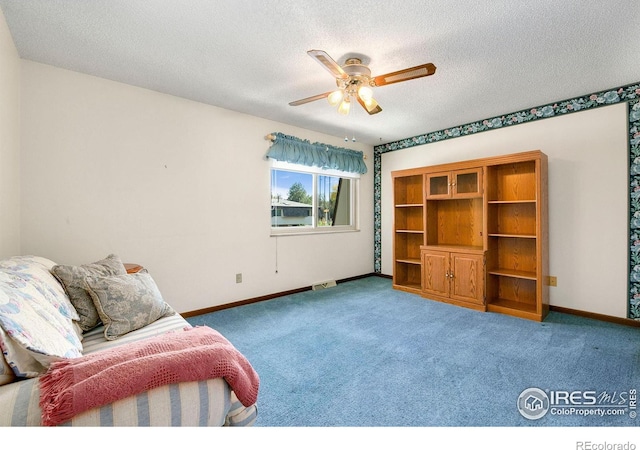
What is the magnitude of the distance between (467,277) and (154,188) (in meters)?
3.62

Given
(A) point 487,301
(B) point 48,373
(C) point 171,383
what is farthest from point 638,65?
(B) point 48,373

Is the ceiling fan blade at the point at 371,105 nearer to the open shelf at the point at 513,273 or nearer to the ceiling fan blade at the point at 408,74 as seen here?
the ceiling fan blade at the point at 408,74

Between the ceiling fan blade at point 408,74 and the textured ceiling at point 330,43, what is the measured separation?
241mm

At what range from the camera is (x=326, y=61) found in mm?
1858

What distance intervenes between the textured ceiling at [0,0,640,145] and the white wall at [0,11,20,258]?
0.52 feet

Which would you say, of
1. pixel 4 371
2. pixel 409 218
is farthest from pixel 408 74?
pixel 409 218

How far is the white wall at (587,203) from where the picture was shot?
9.61 ft

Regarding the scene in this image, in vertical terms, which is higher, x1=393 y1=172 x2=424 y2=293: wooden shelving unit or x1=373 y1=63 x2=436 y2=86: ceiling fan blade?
x1=373 y1=63 x2=436 y2=86: ceiling fan blade

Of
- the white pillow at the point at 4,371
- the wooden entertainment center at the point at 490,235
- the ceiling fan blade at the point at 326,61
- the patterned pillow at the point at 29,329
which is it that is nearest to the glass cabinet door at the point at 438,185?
the wooden entertainment center at the point at 490,235

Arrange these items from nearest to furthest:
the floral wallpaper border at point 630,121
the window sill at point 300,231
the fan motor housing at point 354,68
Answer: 1. the fan motor housing at point 354,68
2. the floral wallpaper border at point 630,121
3. the window sill at point 300,231

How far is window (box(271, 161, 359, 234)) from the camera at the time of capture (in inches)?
159

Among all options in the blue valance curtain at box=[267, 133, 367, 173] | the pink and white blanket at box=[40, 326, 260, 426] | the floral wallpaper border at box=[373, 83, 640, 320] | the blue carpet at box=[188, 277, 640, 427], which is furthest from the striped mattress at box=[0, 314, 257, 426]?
the floral wallpaper border at box=[373, 83, 640, 320]

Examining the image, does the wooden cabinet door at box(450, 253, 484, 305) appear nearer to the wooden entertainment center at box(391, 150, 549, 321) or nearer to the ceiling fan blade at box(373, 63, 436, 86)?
the wooden entertainment center at box(391, 150, 549, 321)

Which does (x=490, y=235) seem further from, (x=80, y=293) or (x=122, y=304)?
(x=80, y=293)
